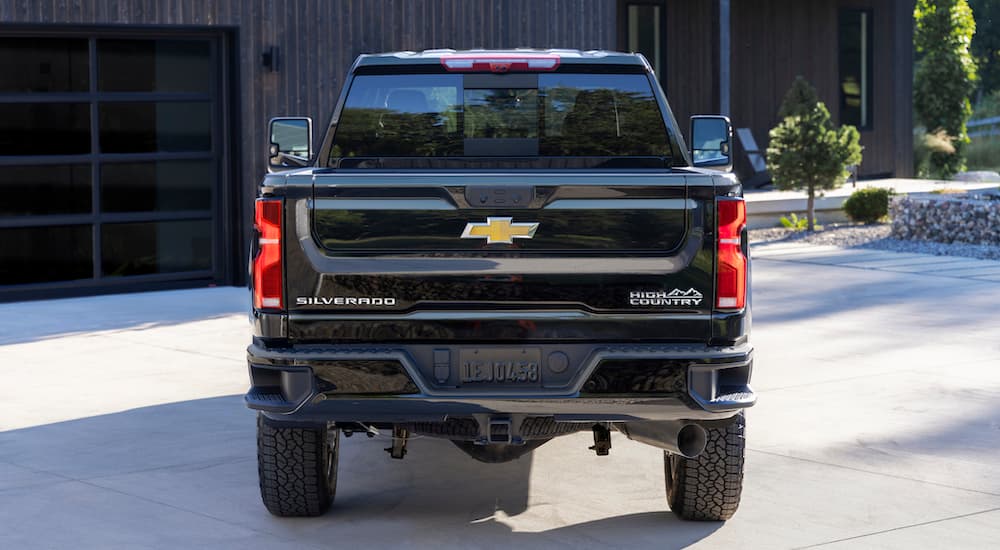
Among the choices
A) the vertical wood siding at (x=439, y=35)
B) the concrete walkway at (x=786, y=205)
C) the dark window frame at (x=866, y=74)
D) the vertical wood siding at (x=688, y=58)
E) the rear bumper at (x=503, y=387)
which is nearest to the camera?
the rear bumper at (x=503, y=387)

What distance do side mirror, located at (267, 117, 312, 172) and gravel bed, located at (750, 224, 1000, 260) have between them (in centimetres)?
1144

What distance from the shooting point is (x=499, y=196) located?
575 centimetres

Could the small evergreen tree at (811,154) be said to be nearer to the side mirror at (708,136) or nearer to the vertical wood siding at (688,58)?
the vertical wood siding at (688,58)

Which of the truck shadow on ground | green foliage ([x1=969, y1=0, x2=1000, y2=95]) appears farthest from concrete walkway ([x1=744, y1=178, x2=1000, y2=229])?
green foliage ([x1=969, y1=0, x2=1000, y2=95])

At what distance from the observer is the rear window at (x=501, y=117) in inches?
271

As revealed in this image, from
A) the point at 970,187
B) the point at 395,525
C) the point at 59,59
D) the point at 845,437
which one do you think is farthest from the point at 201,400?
the point at 970,187

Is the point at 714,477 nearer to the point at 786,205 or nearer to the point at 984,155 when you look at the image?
the point at 786,205

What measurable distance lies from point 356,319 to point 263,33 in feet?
33.2

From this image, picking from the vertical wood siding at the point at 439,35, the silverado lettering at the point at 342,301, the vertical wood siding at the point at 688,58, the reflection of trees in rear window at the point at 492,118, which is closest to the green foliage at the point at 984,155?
the vertical wood siding at the point at 439,35

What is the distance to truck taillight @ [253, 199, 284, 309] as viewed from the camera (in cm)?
574

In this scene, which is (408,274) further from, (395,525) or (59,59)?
(59,59)

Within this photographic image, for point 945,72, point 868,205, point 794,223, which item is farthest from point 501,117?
point 945,72

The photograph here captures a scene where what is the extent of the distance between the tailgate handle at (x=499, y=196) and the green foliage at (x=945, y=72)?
2543 centimetres

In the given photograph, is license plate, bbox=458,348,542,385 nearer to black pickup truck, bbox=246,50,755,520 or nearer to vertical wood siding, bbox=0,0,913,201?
black pickup truck, bbox=246,50,755,520
